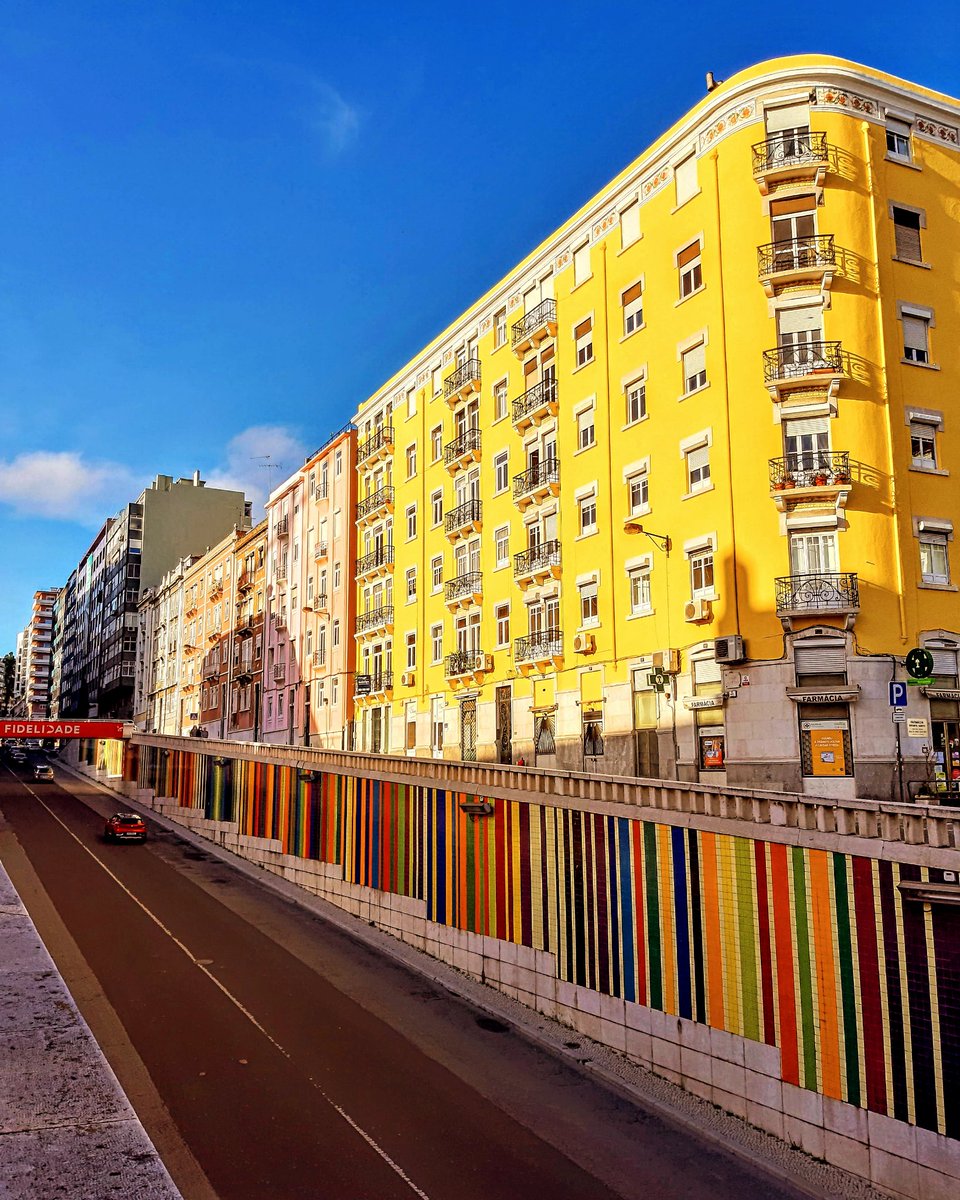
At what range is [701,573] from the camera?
36.6m

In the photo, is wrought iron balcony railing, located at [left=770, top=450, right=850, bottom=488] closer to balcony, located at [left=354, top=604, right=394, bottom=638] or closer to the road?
the road

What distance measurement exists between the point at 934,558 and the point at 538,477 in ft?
56.5

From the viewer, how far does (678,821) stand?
2114 cm

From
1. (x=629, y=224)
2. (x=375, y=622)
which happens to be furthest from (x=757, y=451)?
(x=375, y=622)

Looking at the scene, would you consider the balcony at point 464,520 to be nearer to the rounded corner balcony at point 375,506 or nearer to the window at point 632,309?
the rounded corner balcony at point 375,506

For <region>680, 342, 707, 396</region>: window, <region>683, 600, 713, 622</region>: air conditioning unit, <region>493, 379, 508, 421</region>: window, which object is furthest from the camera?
<region>493, 379, 508, 421</region>: window

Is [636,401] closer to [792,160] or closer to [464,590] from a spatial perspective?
[792,160]

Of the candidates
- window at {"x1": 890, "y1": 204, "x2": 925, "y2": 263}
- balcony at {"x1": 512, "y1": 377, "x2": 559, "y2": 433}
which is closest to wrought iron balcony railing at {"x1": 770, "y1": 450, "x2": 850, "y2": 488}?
window at {"x1": 890, "y1": 204, "x2": 925, "y2": 263}

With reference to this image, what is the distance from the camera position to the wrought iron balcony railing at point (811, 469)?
3362cm

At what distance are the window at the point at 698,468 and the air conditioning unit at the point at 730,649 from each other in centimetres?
582

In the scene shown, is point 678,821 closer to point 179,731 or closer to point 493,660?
point 493,660

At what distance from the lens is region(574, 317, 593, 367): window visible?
4366cm

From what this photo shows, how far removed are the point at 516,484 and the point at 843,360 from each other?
16542mm

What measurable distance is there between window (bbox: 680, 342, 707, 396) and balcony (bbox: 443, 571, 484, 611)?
15574mm
